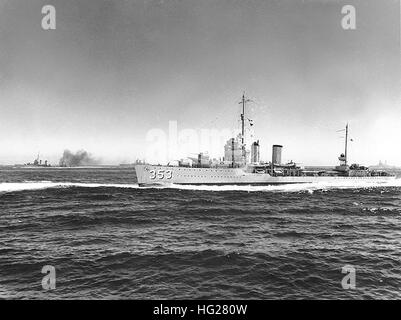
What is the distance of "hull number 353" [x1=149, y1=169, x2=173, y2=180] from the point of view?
5084cm

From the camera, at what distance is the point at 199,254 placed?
14047mm

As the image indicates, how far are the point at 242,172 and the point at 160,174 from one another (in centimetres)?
1620

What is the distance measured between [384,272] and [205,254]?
8.25m

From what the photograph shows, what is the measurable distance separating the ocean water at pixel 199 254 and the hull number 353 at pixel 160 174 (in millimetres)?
24362

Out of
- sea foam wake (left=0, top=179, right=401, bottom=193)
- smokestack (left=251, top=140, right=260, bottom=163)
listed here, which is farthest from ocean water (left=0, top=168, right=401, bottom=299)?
smokestack (left=251, top=140, right=260, bottom=163)

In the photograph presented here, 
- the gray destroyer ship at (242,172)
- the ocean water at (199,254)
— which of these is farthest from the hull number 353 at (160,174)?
the ocean water at (199,254)

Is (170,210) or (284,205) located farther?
(284,205)

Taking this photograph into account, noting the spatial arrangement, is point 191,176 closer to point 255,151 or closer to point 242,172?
point 242,172

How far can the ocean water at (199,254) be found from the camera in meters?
10.3

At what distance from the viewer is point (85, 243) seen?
1633cm

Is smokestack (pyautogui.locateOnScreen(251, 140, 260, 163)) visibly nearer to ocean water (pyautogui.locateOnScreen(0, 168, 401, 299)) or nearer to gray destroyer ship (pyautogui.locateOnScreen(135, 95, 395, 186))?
gray destroyer ship (pyautogui.locateOnScreen(135, 95, 395, 186))

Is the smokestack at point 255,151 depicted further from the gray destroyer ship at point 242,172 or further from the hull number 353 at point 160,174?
the hull number 353 at point 160,174
